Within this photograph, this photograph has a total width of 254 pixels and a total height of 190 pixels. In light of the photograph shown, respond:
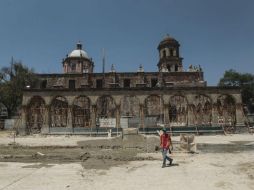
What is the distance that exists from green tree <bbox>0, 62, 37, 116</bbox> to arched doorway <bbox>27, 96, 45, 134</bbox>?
38.1ft

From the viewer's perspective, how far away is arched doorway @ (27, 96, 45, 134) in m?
31.3

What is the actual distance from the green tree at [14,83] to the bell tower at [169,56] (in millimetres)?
23651

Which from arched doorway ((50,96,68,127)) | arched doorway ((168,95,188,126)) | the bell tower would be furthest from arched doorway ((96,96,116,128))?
the bell tower

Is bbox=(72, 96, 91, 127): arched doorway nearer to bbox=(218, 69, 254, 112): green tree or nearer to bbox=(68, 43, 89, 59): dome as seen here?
bbox=(68, 43, 89, 59): dome

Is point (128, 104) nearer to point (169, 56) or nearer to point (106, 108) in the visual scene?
point (106, 108)

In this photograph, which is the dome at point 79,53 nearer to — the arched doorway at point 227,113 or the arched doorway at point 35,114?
the arched doorway at point 35,114

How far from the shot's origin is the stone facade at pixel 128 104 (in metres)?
31.0

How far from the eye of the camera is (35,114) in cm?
3366

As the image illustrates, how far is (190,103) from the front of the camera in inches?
1246

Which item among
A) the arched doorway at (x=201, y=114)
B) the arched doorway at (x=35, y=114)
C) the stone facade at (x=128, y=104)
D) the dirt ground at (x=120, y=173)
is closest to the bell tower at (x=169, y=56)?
the stone facade at (x=128, y=104)

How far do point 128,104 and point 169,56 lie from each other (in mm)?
13158

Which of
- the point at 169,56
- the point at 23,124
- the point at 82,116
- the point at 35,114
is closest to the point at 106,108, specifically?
the point at 82,116

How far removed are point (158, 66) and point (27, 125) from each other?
28596 millimetres

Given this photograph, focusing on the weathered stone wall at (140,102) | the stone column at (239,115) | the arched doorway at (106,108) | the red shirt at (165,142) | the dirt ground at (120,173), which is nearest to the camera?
the dirt ground at (120,173)
